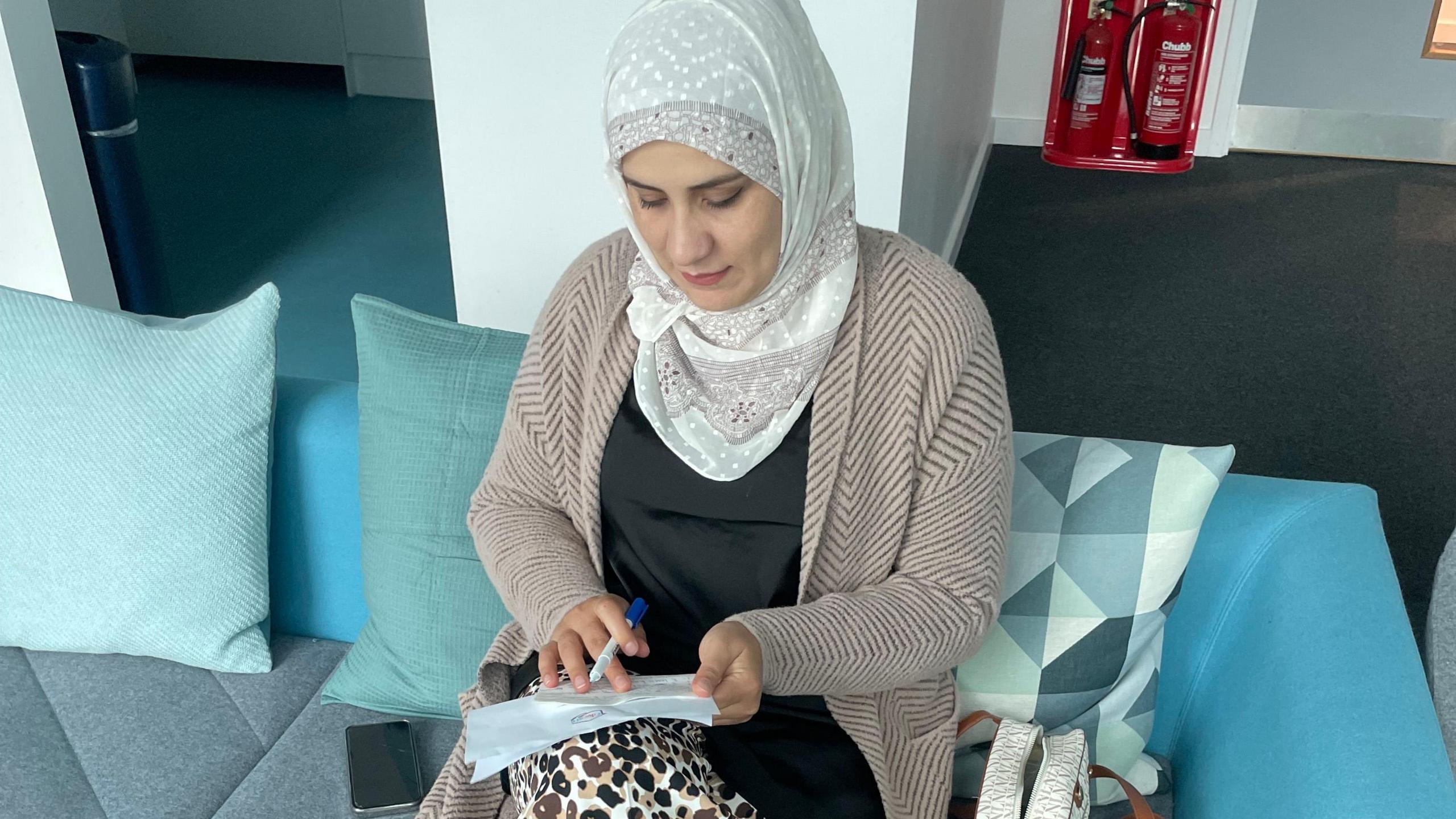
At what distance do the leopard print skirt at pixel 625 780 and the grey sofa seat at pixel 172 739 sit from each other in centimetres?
48

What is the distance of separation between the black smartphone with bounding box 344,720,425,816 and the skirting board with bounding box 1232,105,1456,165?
456cm

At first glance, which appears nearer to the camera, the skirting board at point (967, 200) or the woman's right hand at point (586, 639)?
the woman's right hand at point (586, 639)

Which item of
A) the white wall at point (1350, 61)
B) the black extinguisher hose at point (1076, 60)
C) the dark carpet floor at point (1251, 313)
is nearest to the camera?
the dark carpet floor at point (1251, 313)

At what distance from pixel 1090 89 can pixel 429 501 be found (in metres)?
3.92

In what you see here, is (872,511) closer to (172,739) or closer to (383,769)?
(383,769)

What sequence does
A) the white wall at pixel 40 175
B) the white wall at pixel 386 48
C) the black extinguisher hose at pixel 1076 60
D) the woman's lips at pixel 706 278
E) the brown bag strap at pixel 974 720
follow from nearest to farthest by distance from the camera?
the woman's lips at pixel 706 278, the brown bag strap at pixel 974 720, the white wall at pixel 40 175, the black extinguisher hose at pixel 1076 60, the white wall at pixel 386 48

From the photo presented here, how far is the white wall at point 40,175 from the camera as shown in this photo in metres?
2.84

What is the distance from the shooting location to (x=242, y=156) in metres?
5.04

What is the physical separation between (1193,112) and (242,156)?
3920 mm

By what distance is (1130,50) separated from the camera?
479 centimetres

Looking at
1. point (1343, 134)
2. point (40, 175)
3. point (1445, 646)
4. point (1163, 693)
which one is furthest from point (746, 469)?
point (1343, 134)

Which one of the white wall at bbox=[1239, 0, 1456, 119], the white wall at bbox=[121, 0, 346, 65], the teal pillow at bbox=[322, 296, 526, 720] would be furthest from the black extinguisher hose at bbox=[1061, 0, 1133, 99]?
the teal pillow at bbox=[322, 296, 526, 720]

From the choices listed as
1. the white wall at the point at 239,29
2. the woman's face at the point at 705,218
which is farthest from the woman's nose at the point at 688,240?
the white wall at the point at 239,29

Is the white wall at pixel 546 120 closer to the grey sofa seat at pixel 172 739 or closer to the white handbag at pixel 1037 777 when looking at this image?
the grey sofa seat at pixel 172 739
